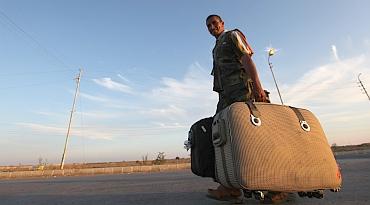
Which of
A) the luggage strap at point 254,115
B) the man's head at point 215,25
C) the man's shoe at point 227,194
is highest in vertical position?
the man's head at point 215,25

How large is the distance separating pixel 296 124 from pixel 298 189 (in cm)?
53

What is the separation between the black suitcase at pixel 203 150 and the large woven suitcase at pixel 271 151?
0.33 metres

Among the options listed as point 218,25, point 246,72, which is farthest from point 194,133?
point 218,25

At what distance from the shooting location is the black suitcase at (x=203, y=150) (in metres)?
2.99

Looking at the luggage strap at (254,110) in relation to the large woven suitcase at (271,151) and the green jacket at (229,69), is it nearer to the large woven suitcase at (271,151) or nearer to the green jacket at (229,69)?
the large woven suitcase at (271,151)

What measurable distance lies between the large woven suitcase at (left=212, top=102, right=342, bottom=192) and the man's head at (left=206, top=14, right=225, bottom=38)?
3.74 ft

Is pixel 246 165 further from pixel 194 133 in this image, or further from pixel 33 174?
pixel 33 174

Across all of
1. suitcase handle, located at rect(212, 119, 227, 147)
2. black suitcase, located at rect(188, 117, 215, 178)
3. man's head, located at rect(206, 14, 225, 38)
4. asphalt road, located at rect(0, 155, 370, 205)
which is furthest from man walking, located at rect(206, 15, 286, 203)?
asphalt road, located at rect(0, 155, 370, 205)

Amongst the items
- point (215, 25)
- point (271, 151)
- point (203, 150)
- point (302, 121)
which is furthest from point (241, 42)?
point (271, 151)

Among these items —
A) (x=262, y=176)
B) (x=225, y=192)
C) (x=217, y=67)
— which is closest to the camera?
(x=262, y=176)

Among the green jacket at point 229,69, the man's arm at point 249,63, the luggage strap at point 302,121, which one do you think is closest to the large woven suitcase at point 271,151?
the luggage strap at point 302,121

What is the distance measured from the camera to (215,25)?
3.44 m

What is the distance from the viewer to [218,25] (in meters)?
3.44

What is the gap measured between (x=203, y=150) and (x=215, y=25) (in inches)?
53.3
